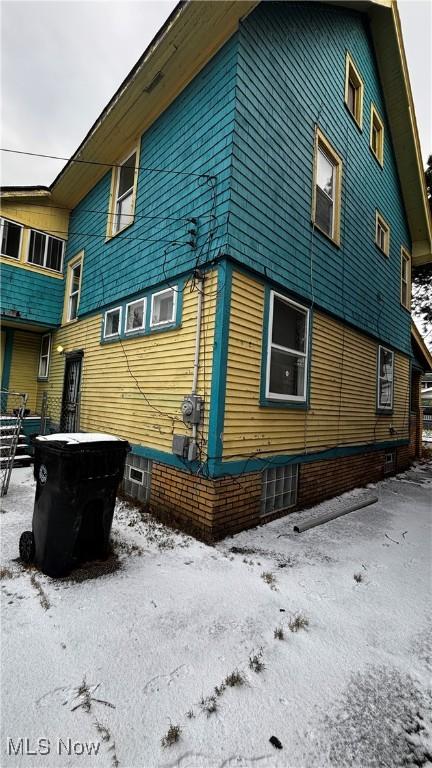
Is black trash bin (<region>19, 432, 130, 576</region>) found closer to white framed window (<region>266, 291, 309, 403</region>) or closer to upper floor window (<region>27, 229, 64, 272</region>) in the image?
white framed window (<region>266, 291, 309, 403</region>)

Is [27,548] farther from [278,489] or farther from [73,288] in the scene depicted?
[73,288]

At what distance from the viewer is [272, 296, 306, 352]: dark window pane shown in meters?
5.93

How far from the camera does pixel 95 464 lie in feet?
11.2

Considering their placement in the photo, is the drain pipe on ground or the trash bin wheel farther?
the drain pipe on ground

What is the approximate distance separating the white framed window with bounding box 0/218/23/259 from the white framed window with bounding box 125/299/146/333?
5242 millimetres

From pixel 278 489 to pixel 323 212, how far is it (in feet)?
18.4

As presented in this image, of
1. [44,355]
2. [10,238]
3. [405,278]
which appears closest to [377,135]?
[405,278]

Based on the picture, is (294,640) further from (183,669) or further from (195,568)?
(195,568)

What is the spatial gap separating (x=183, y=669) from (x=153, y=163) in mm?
7642

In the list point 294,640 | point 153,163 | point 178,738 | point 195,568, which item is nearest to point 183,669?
point 178,738

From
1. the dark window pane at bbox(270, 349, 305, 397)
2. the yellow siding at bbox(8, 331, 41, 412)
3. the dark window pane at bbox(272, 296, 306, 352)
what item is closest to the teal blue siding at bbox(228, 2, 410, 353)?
the dark window pane at bbox(272, 296, 306, 352)

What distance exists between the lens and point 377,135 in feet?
33.2

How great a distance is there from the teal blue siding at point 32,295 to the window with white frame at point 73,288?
0.45m

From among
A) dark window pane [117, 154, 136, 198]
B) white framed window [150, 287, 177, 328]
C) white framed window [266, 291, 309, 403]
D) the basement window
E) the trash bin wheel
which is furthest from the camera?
dark window pane [117, 154, 136, 198]
